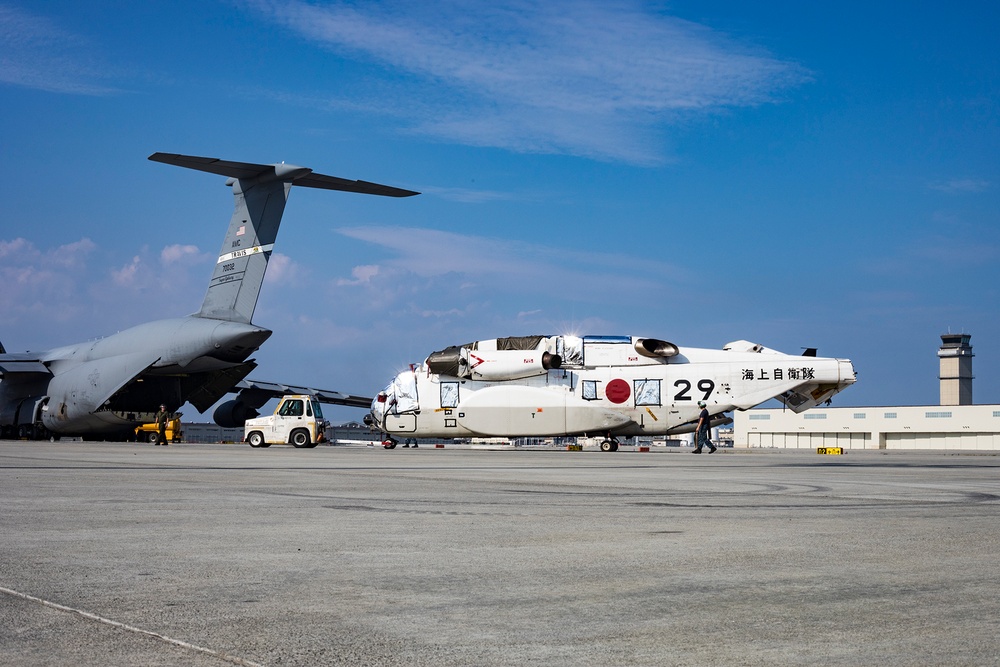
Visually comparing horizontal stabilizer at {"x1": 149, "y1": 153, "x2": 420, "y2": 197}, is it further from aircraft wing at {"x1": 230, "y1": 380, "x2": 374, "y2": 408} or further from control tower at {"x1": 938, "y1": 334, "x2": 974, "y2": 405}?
control tower at {"x1": 938, "y1": 334, "x2": 974, "y2": 405}

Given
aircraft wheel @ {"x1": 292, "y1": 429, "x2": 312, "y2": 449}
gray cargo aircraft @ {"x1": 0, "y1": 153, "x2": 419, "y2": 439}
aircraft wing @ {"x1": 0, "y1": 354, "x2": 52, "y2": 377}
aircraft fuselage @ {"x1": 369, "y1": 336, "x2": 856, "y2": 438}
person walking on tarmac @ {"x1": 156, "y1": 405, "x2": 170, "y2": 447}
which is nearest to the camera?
aircraft fuselage @ {"x1": 369, "y1": 336, "x2": 856, "y2": 438}

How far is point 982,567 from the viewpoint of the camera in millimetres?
6004

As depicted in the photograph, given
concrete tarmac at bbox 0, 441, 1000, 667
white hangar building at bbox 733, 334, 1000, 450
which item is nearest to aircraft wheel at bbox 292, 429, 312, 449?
concrete tarmac at bbox 0, 441, 1000, 667

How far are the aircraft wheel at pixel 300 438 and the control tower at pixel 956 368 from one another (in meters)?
106

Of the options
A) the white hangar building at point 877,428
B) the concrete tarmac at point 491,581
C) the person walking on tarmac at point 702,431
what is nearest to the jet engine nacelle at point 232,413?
the person walking on tarmac at point 702,431

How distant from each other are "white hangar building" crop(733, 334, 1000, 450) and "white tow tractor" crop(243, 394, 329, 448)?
1669 inches

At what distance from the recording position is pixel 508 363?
1565 inches

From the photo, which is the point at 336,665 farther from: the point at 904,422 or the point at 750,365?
the point at 904,422

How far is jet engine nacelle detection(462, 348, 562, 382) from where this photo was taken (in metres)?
39.4

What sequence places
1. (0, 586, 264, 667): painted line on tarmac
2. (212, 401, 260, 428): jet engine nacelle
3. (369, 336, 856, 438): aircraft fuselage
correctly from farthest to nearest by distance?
(212, 401, 260, 428): jet engine nacelle < (369, 336, 856, 438): aircraft fuselage < (0, 586, 264, 667): painted line on tarmac

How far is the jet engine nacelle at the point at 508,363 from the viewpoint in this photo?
129 ft

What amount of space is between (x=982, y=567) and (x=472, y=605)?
330 cm

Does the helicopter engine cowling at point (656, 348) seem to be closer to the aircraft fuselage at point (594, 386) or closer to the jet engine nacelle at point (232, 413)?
the aircraft fuselage at point (594, 386)

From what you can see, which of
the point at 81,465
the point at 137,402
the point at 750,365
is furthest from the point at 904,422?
the point at 81,465
